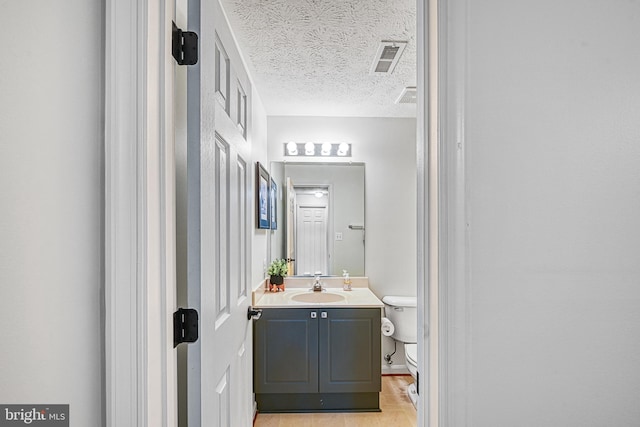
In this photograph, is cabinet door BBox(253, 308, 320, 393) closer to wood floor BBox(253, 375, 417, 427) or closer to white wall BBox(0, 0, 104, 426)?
wood floor BBox(253, 375, 417, 427)

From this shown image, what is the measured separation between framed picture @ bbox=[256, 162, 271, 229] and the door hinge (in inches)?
74.0

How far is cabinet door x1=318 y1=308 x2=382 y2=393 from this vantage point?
2.88m

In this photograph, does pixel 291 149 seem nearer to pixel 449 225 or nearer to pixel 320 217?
pixel 320 217

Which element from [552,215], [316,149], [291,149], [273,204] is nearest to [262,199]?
[273,204]

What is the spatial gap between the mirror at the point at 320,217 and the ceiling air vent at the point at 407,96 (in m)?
0.76

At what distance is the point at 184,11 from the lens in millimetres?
1219

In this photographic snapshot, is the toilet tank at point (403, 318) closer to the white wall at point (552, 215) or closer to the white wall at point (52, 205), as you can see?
the white wall at point (552, 215)

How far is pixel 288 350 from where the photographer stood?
9.43 feet

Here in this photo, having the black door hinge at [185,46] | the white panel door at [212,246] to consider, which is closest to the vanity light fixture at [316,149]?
the white panel door at [212,246]

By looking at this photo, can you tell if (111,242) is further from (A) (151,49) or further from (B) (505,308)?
(B) (505,308)

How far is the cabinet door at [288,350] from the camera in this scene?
2867 mm

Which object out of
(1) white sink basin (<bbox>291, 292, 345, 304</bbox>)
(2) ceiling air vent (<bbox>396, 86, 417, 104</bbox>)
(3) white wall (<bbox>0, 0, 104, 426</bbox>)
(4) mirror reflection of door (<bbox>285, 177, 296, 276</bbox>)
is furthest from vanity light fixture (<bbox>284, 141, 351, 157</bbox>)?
(3) white wall (<bbox>0, 0, 104, 426</bbox>)

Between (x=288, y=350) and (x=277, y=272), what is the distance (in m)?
0.77

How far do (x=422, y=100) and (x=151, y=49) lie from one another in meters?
0.67
